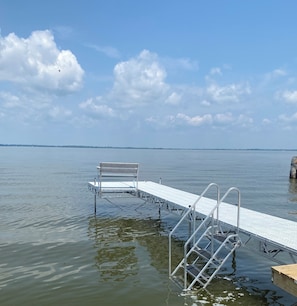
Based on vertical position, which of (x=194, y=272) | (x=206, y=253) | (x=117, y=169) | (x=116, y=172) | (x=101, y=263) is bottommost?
(x=101, y=263)

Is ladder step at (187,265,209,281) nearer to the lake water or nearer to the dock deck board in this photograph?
the lake water

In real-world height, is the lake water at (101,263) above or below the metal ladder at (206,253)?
below

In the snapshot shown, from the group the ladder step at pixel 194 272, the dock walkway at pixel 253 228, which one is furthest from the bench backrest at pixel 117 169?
the ladder step at pixel 194 272

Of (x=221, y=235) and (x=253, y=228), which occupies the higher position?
(x=253, y=228)

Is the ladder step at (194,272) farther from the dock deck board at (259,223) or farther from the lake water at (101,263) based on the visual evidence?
the dock deck board at (259,223)

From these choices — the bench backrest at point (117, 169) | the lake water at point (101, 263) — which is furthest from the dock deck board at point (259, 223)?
the bench backrest at point (117, 169)

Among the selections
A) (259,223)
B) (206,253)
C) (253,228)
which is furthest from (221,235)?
(259,223)

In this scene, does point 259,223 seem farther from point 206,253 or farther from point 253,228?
point 206,253

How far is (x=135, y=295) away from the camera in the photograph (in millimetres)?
7551

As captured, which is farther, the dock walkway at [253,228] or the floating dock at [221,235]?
the floating dock at [221,235]

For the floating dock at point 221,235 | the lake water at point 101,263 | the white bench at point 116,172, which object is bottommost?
the lake water at point 101,263

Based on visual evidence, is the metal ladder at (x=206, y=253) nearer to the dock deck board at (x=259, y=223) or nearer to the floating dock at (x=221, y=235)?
the floating dock at (x=221, y=235)

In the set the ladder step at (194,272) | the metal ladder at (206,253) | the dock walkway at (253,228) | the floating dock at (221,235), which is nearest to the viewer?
the dock walkway at (253,228)

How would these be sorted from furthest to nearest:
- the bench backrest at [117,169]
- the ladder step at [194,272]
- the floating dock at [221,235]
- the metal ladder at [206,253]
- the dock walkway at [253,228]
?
the bench backrest at [117,169] → the ladder step at [194,272] → the metal ladder at [206,253] → the floating dock at [221,235] → the dock walkway at [253,228]
